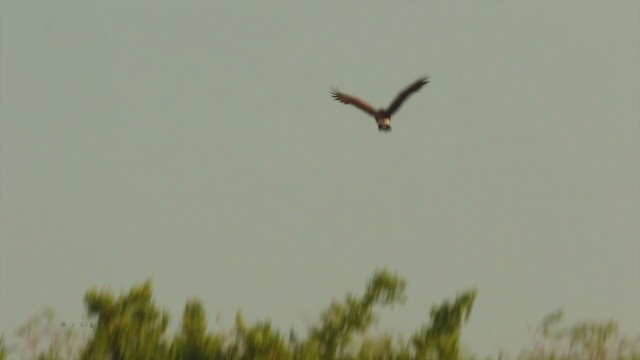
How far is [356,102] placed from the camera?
731 inches

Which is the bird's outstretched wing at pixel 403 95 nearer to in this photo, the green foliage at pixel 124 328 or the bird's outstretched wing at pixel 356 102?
the bird's outstretched wing at pixel 356 102

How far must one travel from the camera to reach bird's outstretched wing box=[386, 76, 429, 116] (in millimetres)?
18047

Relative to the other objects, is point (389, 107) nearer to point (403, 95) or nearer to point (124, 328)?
point (403, 95)

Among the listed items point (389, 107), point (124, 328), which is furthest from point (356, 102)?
point (124, 328)

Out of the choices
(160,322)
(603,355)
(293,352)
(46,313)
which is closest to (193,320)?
(160,322)

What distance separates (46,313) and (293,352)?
949 centimetres

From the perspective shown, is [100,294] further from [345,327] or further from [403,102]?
[403,102]

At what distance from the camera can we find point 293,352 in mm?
18922

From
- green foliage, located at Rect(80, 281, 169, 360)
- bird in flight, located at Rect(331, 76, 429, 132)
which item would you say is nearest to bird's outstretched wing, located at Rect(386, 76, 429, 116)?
bird in flight, located at Rect(331, 76, 429, 132)

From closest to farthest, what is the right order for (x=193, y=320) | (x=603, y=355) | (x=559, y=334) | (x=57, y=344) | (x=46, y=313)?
1. (x=193, y=320)
2. (x=57, y=344)
3. (x=46, y=313)
4. (x=603, y=355)
5. (x=559, y=334)

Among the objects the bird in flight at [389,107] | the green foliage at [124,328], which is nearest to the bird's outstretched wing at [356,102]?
the bird in flight at [389,107]

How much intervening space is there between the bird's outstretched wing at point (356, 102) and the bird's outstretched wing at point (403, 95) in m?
0.25

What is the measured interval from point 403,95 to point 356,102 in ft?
2.41

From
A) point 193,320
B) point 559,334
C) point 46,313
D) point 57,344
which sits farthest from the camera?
point 559,334
